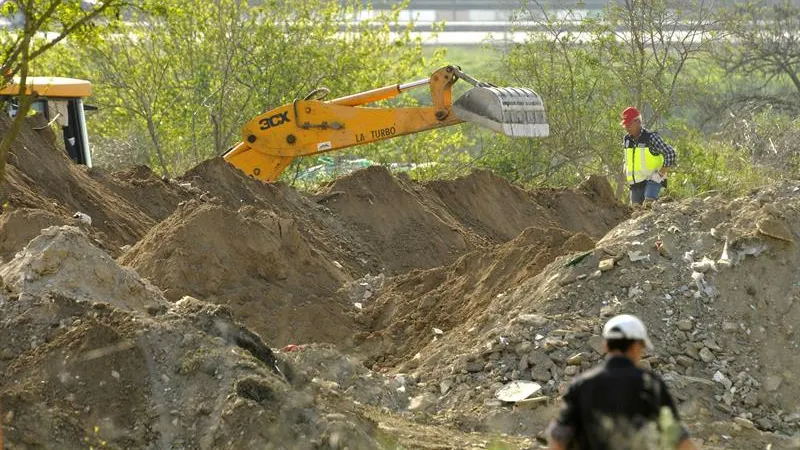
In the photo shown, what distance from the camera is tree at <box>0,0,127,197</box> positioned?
8.69m

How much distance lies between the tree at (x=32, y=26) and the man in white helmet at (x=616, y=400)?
384 centimetres

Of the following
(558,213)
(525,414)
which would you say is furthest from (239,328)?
(558,213)

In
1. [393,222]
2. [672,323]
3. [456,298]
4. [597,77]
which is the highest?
[597,77]

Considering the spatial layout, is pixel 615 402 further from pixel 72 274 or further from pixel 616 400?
pixel 72 274

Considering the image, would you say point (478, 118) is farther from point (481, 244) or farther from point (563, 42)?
point (563, 42)

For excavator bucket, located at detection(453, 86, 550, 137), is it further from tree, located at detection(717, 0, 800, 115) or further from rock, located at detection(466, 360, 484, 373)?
tree, located at detection(717, 0, 800, 115)

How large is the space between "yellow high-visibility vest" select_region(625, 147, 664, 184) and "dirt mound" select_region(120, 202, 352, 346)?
134 inches

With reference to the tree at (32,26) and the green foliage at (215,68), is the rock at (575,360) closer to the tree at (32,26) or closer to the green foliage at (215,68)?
the tree at (32,26)

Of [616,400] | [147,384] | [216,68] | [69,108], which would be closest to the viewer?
[616,400]

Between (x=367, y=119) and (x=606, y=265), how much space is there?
881 cm

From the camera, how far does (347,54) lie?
30547 millimetres

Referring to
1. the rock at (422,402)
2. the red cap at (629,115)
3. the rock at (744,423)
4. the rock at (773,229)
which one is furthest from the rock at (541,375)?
the red cap at (629,115)

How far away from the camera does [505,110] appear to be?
61.6 feet

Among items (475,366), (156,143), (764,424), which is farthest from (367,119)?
(764,424)
